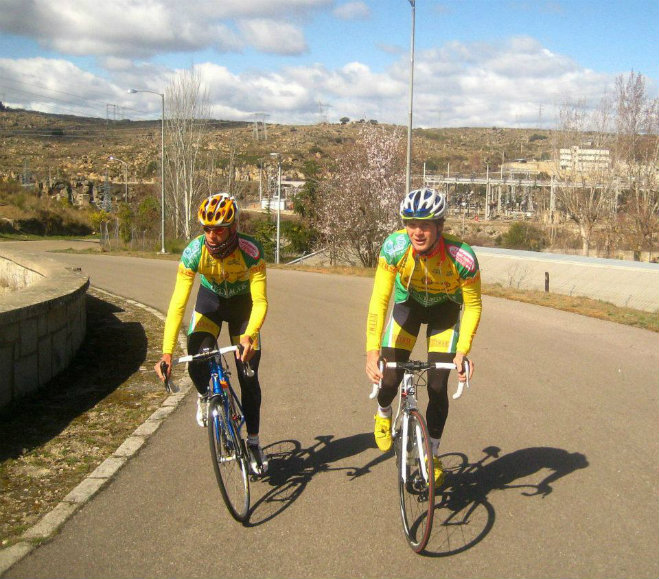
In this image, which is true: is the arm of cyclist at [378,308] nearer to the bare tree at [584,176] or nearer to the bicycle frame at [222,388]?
the bicycle frame at [222,388]

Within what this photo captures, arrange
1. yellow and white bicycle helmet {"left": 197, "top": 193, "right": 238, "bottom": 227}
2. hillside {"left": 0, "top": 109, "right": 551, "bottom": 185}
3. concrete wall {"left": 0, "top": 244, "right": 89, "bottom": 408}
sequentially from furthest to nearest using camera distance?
hillside {"left": 0, "top": 109, "right": 551, "bottom": 185}
concrete wall {"left": 0, "top": 244, "right": 89, "bottom": 408}
yellow and white bicycle helmet {"left": 197, "top": 193, "right": 238, "bottom": 227}

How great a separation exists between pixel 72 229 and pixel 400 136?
36.6 metres

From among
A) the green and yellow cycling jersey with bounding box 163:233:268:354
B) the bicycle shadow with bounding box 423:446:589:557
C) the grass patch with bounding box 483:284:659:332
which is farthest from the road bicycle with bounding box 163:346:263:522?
the grass patch with bounding box 483:284:659:332

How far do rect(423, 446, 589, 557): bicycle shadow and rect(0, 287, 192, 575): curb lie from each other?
2184mm

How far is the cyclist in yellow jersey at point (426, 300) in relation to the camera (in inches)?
166

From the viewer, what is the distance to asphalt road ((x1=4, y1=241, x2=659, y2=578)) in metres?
3.74

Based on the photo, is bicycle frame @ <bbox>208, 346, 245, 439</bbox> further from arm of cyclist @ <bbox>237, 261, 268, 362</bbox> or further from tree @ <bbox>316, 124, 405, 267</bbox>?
tree @ <bbox>316, 124, 405, 267</bbox>

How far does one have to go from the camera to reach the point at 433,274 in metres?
4.41

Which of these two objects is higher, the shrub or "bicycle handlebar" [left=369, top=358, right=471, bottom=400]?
"bicycle handlebar" [left=369, top=358, right=471, bottom=400]

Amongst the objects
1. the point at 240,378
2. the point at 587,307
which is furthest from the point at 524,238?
the point at 240,378

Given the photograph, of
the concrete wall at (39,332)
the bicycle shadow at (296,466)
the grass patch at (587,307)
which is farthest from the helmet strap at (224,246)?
the grass patch at (587,307)

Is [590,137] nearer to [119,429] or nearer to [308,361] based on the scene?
[308,361]

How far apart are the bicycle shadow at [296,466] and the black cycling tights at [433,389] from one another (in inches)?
29.7

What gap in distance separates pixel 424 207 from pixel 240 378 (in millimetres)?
1723
